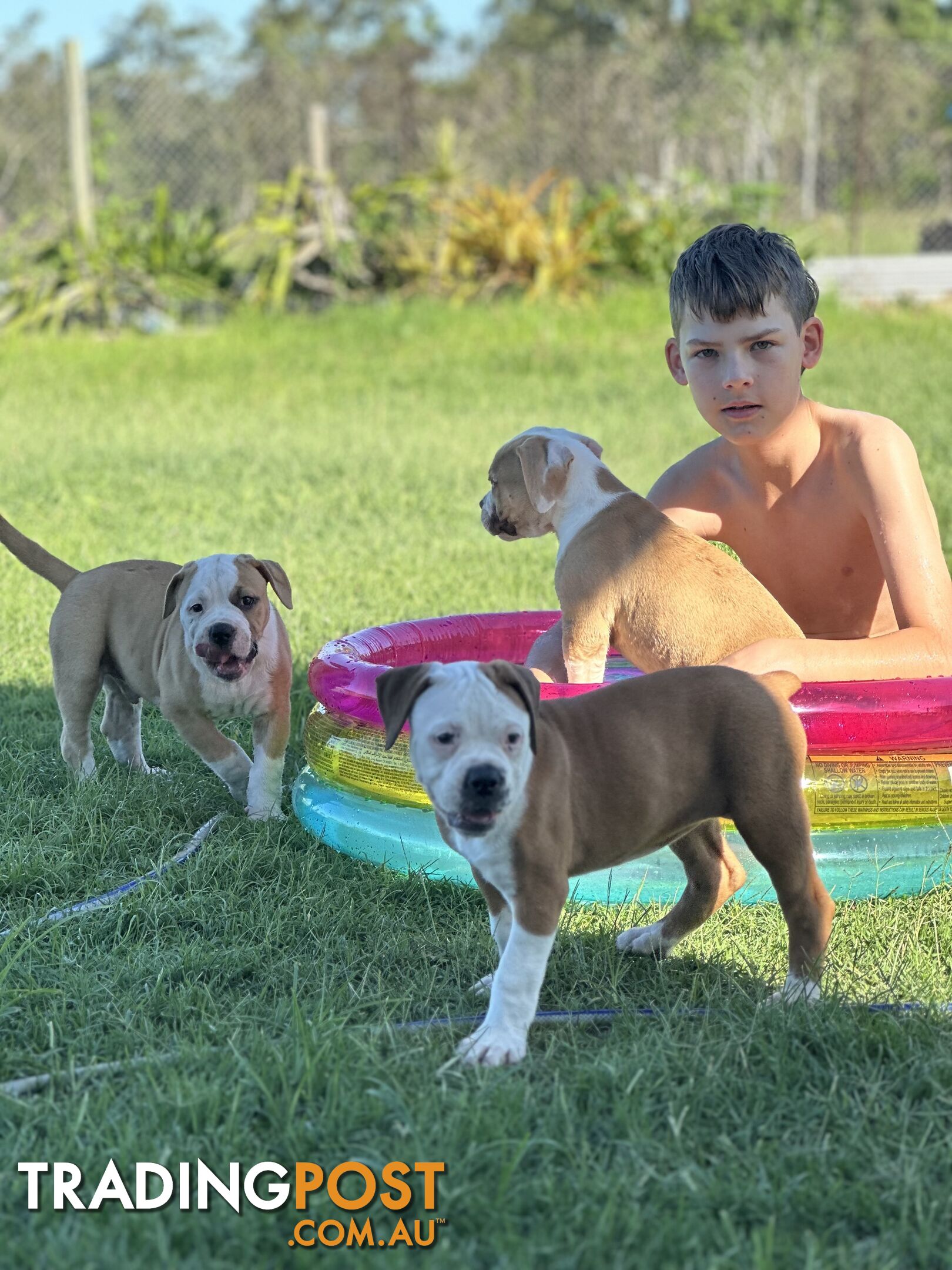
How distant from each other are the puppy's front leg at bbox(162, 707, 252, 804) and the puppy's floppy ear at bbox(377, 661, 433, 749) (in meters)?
1.65

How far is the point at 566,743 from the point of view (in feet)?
9.12

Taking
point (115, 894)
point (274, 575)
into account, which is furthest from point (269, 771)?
point (115, 894)

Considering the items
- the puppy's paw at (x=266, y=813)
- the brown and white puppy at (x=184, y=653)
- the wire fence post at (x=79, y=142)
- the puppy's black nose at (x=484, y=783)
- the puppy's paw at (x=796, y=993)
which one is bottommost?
the puppy's paw at (x=266, y=813)

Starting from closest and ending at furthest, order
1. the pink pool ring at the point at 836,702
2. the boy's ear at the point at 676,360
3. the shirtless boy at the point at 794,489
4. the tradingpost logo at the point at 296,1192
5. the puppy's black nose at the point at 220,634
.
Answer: the tradingpost logo at the point at 296,1192 → the pink pool ring at the point at 836,702 → the shirtless boy at the point at 794,489 → the puppy's black nose at the point at 220,634 → the boy's ear at the point at 676,360

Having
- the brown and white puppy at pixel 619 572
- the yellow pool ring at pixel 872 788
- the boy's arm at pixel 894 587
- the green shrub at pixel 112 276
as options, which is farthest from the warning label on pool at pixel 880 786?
the green shrub at pixel 112 276

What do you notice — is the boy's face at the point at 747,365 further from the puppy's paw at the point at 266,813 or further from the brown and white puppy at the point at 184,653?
the puppy's paw at the point at 266,813

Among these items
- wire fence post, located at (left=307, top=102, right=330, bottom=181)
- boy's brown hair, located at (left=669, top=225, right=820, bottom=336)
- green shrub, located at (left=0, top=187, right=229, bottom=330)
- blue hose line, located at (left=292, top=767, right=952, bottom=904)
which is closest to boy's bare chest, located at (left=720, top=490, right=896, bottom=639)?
boy's brown hair, located at (left=669, top=225, right=820, bottom=336)

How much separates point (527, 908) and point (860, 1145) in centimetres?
70

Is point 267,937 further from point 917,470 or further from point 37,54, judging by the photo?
point 37,54

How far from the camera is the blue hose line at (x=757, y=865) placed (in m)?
3.55

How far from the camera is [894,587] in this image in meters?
3.84

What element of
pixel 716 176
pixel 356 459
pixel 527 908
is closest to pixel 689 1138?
pixel 527 908

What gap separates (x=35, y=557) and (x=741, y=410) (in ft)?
7.38

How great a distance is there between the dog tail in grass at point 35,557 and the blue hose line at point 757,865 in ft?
5.08
